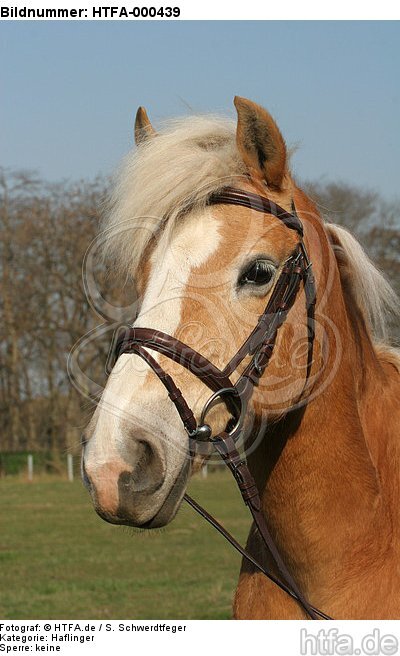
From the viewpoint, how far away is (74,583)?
11852 millimetres

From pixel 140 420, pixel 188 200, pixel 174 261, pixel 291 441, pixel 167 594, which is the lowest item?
pixel 167 594

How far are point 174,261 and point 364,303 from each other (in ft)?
3.61

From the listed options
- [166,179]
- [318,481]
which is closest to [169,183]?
[166,179]

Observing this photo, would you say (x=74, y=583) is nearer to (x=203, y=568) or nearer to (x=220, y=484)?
(x=203, y=568)

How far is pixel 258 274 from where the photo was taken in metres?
3.17

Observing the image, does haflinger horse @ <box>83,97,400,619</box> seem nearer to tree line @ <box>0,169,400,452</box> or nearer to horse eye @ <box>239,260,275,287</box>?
horse eye @ <box>239,260,275,287</box>

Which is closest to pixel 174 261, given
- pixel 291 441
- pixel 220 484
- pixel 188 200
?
pixel 188 200

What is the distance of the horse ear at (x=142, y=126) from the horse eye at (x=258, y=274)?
0.88 m

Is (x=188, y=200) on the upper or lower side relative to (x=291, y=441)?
upper

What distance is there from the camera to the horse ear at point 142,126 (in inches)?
144

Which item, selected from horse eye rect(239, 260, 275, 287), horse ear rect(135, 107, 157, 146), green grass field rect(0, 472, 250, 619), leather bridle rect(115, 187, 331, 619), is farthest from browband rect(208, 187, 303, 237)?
green grass field rect(0, 472, 250, 619)

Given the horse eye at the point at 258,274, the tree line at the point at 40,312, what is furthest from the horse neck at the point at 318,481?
the tree line at the point at 40,312

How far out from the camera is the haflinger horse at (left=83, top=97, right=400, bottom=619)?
9.39ft

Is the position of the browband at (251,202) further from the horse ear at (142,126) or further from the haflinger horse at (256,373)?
the horse ear at (142,126)
